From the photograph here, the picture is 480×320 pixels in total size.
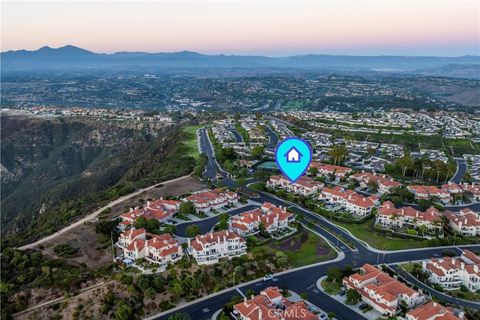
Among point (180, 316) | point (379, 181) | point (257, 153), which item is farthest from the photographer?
point (257, 153)

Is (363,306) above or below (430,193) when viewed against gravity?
below

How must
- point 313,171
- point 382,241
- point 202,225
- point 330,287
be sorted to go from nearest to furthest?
1. point 330,287
2. point 382,241
3. point 202,225
4. point 313,171

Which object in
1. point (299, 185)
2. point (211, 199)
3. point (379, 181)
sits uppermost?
point (211, 199)

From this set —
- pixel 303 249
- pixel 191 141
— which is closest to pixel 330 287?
pixel 303 249

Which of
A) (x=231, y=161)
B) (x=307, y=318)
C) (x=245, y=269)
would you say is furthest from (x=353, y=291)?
(x=231, y=161)

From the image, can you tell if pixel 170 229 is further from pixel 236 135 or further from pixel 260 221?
pixel 236 135

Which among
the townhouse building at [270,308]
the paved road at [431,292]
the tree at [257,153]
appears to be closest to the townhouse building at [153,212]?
the townhouse building at [270,308]

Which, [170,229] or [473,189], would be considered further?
[473,189]
